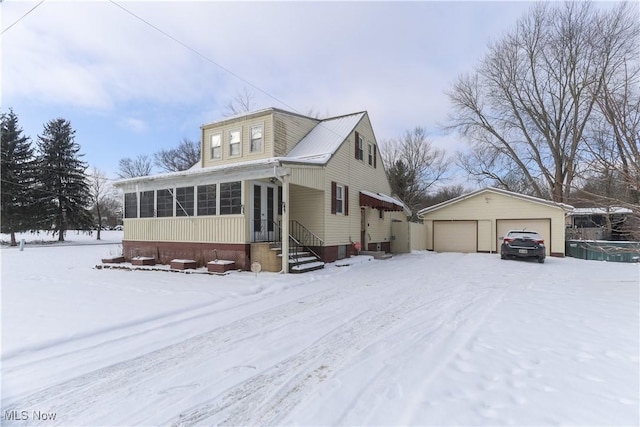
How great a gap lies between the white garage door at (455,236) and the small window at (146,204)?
16.8m

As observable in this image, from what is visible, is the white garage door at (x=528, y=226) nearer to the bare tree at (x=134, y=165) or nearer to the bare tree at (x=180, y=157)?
the bare tree at (x=180, y=157)

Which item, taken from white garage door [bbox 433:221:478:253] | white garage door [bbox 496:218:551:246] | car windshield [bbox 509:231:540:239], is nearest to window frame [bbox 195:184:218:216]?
car windshield [bbox 509:231:540:239]

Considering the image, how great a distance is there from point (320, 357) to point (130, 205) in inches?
526

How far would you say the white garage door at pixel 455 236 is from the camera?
1995cm

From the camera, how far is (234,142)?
15.6m

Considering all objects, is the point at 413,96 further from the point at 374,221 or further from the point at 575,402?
the point at 575,402

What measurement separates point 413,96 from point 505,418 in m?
17.3

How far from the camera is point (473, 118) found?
26.7 metres

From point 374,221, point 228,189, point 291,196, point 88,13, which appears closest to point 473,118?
point 374,221

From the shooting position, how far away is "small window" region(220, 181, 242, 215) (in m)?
10.9

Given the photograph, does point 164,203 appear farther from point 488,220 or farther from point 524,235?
point 488,220

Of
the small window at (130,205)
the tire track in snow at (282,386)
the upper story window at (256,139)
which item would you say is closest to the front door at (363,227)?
the upper story window at (256,139)

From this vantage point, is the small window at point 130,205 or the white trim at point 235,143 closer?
the small window at point 130,205

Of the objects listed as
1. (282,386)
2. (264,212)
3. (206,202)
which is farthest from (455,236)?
(282,386)
